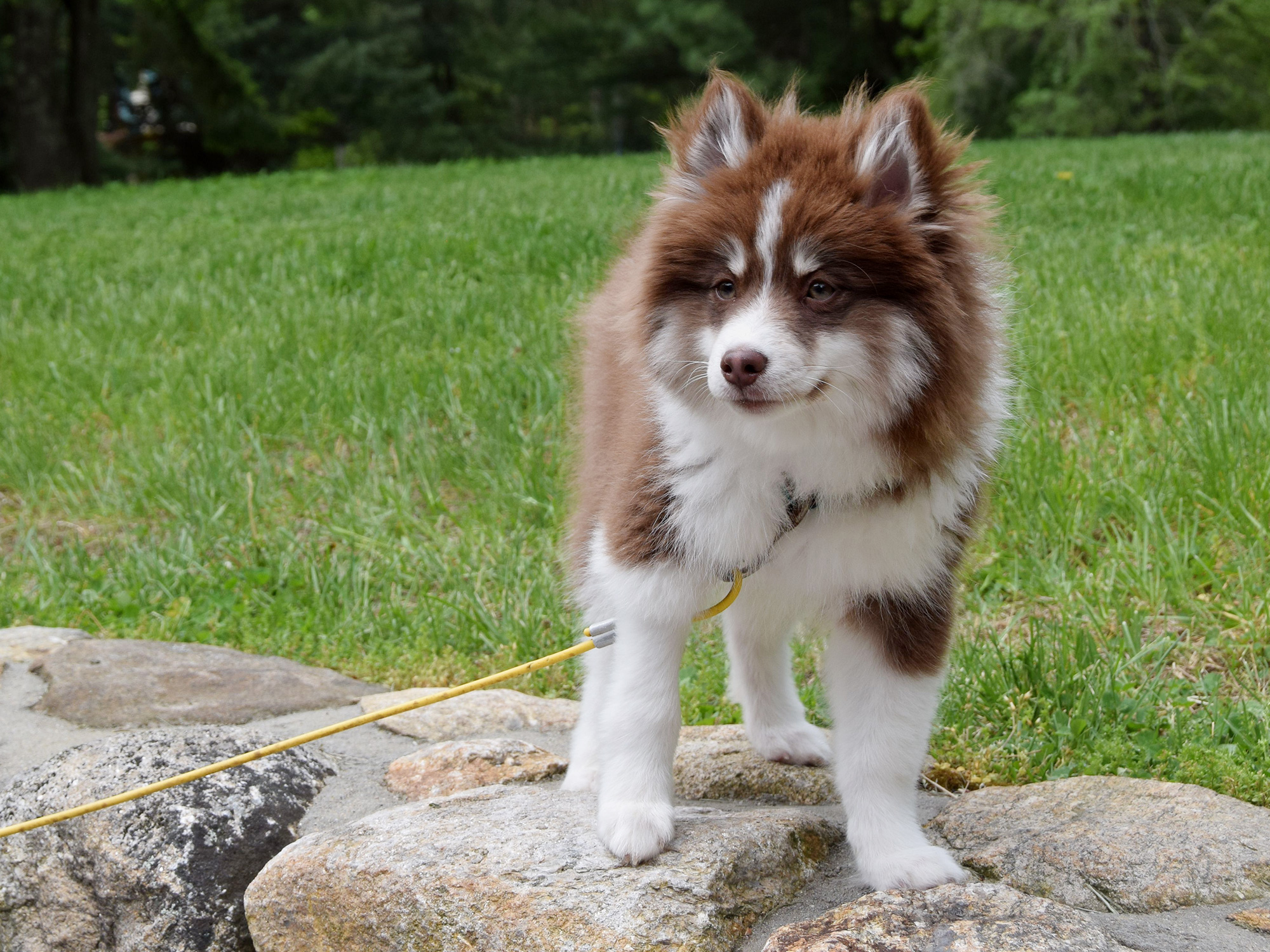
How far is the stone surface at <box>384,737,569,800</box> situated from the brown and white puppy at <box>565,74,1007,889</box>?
617 millimetres

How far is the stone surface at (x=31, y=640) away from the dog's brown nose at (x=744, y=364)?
2949 mm

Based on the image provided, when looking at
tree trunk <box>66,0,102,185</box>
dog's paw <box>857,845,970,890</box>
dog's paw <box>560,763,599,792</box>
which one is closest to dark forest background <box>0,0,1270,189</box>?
tree trunk <box>66,0,102,185</box>

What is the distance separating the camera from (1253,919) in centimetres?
232

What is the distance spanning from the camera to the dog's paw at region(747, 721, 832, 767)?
328 centimetres

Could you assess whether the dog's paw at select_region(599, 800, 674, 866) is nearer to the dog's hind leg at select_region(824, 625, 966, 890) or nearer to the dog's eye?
the dog's hind leg at select_region(824, 625, 966, 890)

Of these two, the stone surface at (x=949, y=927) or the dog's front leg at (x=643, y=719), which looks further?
the dog's front leg at (x=643, y=719)

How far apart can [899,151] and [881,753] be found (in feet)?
4.29

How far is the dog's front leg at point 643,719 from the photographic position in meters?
2.63

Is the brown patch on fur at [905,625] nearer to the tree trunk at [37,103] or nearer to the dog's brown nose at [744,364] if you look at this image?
the dog's brown nose at [744,364]

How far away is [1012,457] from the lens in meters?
4.49

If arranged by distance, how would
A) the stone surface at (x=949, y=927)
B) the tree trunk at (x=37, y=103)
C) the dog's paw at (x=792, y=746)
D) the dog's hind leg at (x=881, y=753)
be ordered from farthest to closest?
the tree trunk at (x=37, y=103) → the dog's paw at (x=792, y=746) → the dog's hind leg at (x=881, y=753) → the stone surface at (x=949, y=927)

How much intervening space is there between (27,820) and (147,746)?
0.32 metres

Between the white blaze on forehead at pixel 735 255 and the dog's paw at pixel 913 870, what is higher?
the white blaze on forehead at pixel 735 255

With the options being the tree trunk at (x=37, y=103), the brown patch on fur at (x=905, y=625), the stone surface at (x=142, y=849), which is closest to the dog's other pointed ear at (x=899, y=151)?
the brown patch on fur at (x=905, y=625)
